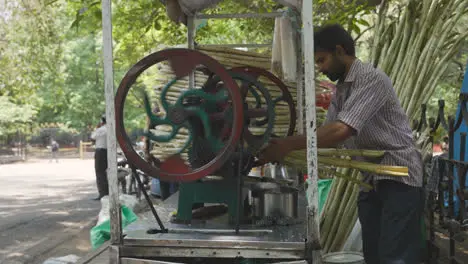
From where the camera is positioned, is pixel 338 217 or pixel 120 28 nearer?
pixel 338 217

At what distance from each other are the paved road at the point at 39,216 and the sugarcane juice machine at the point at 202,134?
4.47 metres

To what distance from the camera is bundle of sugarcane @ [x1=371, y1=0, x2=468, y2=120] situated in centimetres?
470

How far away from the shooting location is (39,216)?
10047 mm

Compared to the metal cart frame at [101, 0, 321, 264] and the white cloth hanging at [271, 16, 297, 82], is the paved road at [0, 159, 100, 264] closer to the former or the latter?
the white cloth hanging at [271, 16, 297, 82]

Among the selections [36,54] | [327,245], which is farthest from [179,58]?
[36,54]

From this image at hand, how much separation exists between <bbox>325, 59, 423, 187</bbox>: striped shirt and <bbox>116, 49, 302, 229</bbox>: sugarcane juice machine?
17.9 inches

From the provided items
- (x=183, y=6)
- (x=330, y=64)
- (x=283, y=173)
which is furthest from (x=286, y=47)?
(x=283, y=173)

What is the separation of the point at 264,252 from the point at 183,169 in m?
0.54

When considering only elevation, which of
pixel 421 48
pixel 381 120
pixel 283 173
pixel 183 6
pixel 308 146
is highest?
pixel 183 6

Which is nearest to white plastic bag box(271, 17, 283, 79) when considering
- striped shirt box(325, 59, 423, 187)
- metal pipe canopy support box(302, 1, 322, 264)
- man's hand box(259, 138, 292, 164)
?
striped shirt box(325, 59, 423, 187)

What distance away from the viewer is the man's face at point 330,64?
9.25 ft

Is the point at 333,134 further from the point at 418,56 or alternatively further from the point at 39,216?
the point at 39,216

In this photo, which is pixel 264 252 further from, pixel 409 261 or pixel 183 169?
pixel 409 261

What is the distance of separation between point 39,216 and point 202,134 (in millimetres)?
8187
